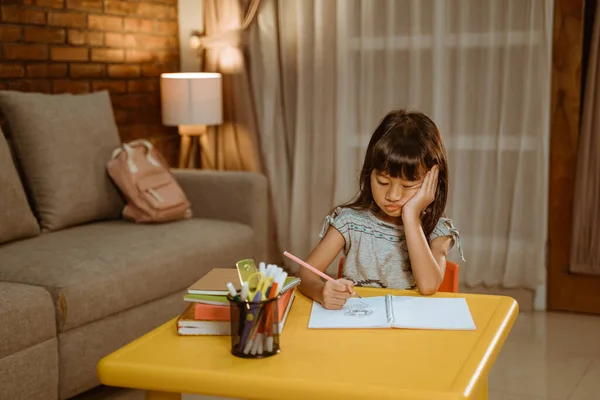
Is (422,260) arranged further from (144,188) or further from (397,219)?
(144,188)

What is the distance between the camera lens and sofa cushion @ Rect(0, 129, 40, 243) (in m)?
2.96

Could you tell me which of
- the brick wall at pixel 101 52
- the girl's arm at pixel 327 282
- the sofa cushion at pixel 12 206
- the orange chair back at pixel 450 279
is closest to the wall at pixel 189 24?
the brick wall at pixel 101 52

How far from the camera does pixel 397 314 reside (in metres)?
1.70

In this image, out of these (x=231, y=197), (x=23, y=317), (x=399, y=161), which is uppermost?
(x=399, y=161)

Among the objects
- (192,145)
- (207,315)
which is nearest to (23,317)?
(207,315)

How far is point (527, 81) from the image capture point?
3713 millimetres

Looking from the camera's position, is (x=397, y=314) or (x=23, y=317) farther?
(x=23, y=317)

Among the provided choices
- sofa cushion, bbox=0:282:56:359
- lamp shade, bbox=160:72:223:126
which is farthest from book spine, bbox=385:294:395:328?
lamp shade, bbox=160:72:223:126

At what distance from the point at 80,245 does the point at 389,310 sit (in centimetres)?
156

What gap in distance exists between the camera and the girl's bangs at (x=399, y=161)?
1.99 meters

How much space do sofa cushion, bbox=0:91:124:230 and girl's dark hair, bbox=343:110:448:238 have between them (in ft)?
4.94

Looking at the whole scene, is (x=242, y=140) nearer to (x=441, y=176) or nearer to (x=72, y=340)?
(x=72, y=340)

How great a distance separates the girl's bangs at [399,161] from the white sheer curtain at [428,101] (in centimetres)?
187

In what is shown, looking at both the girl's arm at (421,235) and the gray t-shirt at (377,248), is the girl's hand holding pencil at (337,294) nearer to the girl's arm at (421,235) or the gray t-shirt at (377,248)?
the girl's arm at (421,235)
